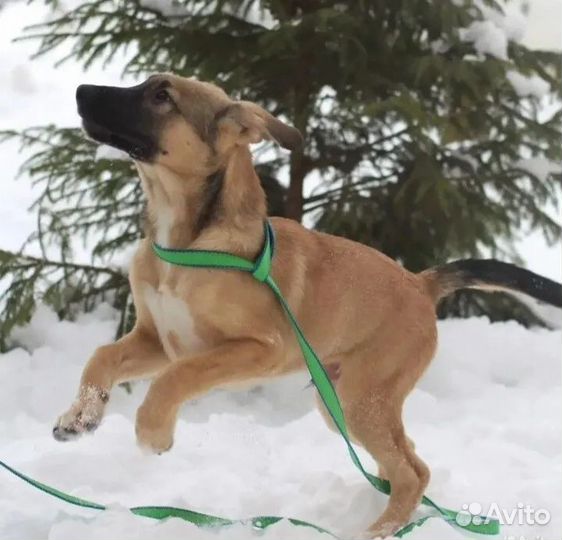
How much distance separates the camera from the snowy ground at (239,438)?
2.47 metres

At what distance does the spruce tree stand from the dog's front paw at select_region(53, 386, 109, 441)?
1915mm

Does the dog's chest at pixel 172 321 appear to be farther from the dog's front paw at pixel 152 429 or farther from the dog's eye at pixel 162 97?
the dog's eye at pixel 162 97

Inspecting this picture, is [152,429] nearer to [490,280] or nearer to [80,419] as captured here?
[80,419]

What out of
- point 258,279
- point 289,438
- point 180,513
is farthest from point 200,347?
point 289,438

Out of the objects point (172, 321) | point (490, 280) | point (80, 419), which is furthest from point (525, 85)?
point (80, 419)

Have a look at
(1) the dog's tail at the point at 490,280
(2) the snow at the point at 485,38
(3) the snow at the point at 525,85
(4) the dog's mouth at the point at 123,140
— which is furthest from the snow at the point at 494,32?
(4) the dog's mouth at the point at 123,140

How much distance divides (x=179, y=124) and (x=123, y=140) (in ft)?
0.61

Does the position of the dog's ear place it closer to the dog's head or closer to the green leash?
the dog's head

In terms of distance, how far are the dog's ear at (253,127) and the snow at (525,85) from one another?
255 cm

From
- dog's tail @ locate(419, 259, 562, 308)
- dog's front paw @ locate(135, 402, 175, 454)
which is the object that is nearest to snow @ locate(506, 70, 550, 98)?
dog's tail @ locate(419, 259, 562, 308)

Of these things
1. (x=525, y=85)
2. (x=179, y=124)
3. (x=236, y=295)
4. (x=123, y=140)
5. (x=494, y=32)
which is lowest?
(x=236, y=295)

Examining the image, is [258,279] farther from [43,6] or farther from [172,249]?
[43,6]

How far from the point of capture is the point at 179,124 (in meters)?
2.15

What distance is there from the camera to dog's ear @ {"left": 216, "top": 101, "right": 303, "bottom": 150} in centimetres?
213
